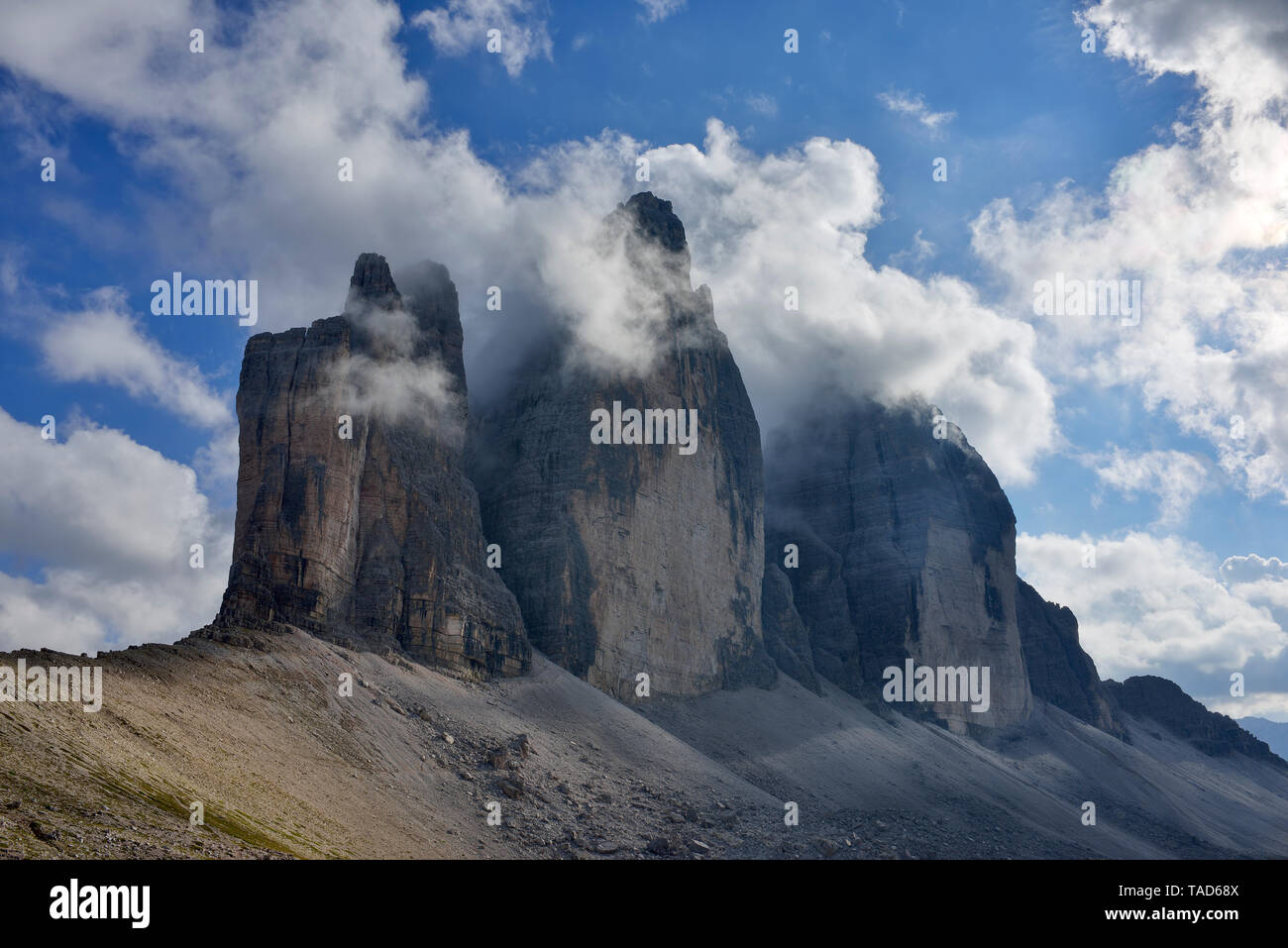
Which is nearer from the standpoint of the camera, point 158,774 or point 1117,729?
point 158,774

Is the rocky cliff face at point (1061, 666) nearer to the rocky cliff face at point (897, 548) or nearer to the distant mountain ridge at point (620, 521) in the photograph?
the distant mountain ridge at point (620, 521)

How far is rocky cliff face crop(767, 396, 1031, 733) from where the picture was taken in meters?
107

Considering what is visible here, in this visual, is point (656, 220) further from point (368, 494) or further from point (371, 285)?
point (368, 494)

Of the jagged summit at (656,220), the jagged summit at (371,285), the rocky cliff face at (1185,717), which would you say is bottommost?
the rocky cliff face at (1185,717)

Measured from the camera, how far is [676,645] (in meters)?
78.6

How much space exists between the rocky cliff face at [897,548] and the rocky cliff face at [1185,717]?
47.8m

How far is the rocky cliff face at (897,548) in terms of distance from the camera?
352 feet

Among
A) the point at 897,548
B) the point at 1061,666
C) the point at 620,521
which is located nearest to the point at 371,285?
the point at 620,521

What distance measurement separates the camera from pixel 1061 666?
137 meters

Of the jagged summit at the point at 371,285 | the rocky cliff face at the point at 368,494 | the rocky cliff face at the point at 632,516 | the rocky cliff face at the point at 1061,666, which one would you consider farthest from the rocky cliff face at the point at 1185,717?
the jagged summit at the point at 371,285

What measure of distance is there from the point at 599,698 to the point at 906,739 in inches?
1300

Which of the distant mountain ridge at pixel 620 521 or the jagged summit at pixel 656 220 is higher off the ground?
the jagged summit at pixel 656 220
